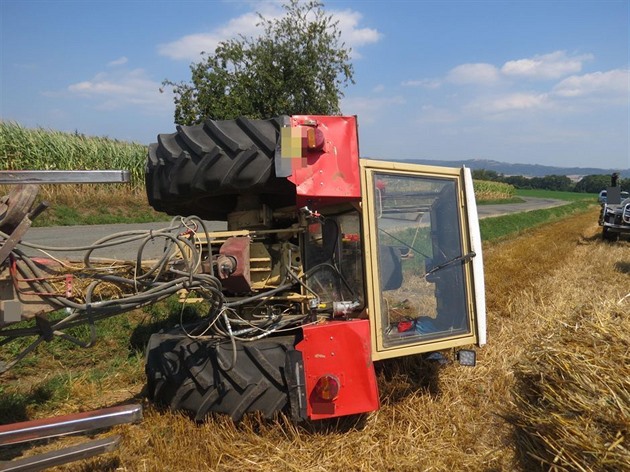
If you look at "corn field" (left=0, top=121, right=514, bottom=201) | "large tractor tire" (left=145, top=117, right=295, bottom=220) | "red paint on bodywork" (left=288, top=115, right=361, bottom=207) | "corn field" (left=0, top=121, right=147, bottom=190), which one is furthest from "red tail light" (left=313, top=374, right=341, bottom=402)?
"corn field" (left=0, top=121, right=147, bottom=190)

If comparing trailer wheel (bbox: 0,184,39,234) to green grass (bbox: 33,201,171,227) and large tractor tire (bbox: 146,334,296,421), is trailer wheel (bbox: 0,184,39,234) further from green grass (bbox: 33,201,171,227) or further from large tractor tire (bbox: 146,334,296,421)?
green grass (bbox: 33,201,171,227)

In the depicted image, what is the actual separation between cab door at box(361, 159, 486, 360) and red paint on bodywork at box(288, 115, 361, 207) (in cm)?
13

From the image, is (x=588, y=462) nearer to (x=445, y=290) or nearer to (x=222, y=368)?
(x=445, y=290)

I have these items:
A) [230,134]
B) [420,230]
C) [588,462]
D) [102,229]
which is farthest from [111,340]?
[102,229]

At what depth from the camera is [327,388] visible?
3.29 meters

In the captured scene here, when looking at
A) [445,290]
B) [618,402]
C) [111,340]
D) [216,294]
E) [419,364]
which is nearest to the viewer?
[618,402]

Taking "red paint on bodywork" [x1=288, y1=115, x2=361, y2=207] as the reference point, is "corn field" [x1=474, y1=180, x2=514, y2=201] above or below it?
below

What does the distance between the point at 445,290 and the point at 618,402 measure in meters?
1.76

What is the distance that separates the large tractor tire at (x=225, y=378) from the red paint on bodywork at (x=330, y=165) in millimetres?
981

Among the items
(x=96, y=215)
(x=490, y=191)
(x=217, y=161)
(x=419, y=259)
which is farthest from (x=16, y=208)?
(x=490, y=191)

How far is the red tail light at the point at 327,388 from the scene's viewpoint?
3.28 metres

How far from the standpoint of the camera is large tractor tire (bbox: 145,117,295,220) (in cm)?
348

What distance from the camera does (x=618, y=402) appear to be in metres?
2.20

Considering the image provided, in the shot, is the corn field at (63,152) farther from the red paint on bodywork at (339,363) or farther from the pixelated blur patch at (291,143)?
the red paint on bodywork at (339,363)
